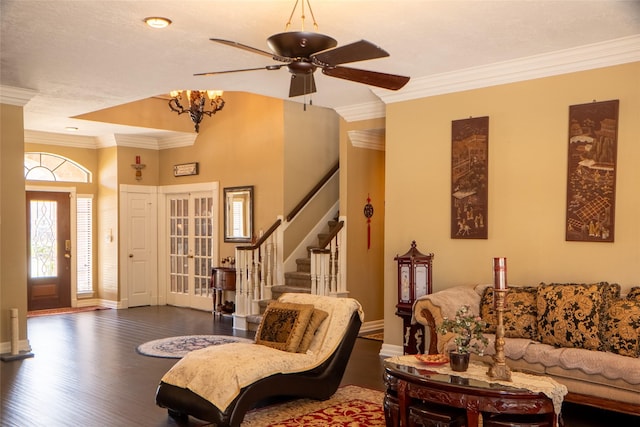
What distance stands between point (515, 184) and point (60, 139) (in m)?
7.80

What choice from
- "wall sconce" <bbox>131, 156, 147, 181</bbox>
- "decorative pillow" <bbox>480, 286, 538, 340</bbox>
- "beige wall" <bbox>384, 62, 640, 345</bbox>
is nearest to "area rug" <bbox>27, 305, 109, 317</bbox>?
"wall sconce" <bbox>131, 156, 147, 181</bbox>

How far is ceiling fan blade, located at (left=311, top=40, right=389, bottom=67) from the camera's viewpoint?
337 cm

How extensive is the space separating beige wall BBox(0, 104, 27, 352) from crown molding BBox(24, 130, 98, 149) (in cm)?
332

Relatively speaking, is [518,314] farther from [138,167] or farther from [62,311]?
[62,311]

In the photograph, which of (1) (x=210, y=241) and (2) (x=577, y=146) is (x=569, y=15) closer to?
(2) (x=577, y=146)

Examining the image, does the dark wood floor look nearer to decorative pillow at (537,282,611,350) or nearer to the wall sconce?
decorative pillow at (537,282,611,350)

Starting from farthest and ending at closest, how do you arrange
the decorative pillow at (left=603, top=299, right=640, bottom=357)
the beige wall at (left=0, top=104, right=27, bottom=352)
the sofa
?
the beige wall at (left=0, top=104, right=27, bottom=352), the decorative pillow at (left=603, top=299, right=640, bottom=357), the sofa

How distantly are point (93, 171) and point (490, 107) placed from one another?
7.44 metres

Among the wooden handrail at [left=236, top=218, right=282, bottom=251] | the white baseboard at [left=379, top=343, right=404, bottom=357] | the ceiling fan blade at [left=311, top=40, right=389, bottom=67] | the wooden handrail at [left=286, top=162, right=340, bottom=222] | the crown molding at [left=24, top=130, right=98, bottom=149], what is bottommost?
the white baseboard at [left=379, top=343, right=404, bottom=357]

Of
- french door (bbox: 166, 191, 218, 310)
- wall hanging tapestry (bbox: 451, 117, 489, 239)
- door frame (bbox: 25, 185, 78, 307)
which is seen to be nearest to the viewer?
wall hanging tapestry (bbox: 451, 117, 489, 239)

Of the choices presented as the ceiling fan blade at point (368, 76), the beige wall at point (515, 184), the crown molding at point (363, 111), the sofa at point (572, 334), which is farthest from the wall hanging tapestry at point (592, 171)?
the crown molding at point (363, 111)

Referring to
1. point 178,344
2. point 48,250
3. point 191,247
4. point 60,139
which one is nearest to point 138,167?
point 60,139

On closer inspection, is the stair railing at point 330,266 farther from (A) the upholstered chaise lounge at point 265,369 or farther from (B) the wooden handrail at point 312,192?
(A) the upholstered chaise lounge at point 265,369

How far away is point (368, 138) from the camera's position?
7941mm
